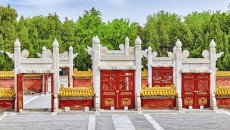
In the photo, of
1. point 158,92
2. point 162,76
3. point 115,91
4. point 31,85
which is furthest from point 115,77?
point 31,85

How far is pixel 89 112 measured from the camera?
24.6m

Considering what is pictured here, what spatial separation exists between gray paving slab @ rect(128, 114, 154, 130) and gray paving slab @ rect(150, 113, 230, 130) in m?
0.54

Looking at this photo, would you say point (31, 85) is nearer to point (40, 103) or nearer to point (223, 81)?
point (40, 103)

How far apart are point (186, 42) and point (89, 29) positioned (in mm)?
12931

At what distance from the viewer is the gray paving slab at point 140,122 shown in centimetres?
1948

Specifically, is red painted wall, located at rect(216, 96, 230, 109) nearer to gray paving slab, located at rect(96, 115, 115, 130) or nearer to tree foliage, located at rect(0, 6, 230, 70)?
gray paving slab, located at rect(96, 115, 115, 130)

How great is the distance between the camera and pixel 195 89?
84.8 ft

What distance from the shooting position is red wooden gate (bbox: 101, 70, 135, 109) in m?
25.5

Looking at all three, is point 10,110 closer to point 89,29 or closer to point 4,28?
point 4,28

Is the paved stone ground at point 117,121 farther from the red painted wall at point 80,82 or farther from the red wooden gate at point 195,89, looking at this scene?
the red painted wall at point 80,82

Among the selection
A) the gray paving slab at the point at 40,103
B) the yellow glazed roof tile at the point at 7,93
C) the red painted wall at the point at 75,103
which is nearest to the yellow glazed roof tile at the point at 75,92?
the red painted wall at the point at 75,103

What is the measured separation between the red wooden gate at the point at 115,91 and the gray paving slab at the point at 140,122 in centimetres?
219

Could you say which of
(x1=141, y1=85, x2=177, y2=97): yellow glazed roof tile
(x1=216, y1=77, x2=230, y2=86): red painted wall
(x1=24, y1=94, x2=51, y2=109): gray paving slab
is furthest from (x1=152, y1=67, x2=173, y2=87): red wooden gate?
(x1=141, y1=85, x2=177, y2=97): yellow glazed roof tile

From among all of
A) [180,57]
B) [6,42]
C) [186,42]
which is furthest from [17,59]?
[186,42]
